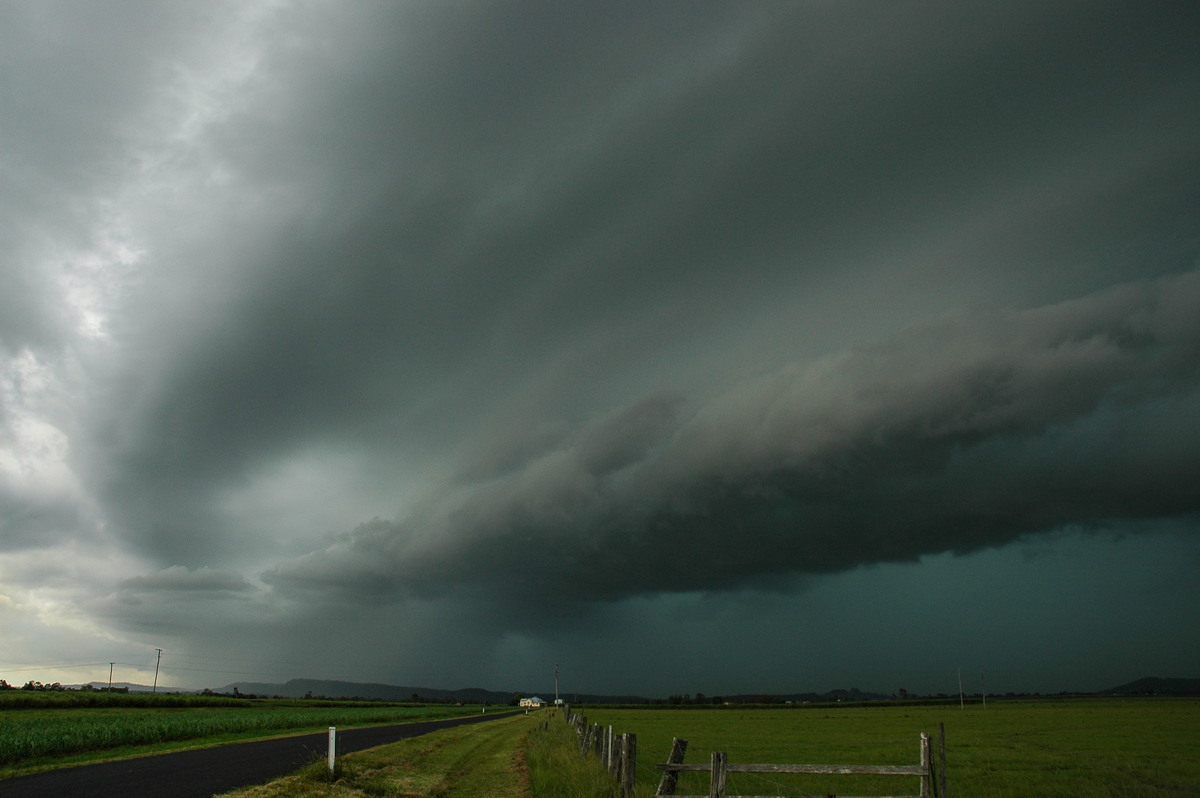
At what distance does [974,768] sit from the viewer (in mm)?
34375

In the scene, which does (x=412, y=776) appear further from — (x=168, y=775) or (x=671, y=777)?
(x=671, y=777)

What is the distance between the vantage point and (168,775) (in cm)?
2083

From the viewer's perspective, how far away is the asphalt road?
57.5ft

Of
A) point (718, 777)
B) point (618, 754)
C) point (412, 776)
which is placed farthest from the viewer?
point (412, 776)

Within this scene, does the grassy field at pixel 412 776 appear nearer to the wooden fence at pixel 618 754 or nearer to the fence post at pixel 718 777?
the wooden fence at pixel 618 754

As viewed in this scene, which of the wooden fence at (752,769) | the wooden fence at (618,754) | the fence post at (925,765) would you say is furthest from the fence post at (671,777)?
the fence post at (925,765)

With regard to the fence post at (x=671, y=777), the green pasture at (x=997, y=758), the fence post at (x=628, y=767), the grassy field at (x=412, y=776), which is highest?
the fence post at (x=671, y=777)

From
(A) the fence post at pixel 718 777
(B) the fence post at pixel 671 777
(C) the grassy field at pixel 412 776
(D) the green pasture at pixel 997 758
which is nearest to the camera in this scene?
(A) the fence post at pixel 718 777

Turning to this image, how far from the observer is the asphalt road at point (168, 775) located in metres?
17.5

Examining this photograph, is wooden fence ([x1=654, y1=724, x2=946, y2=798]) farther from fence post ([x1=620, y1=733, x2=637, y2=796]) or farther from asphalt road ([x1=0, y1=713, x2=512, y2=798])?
asphalt road ([x1=0, y1=713, x2=512, y2=798])

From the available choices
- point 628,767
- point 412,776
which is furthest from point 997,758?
point 412,776

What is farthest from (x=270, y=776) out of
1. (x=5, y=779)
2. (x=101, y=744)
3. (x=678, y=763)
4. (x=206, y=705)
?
(x=206, y=705)

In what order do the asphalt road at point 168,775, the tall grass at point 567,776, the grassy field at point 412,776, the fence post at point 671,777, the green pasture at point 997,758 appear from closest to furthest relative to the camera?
1. the fence post at point 671,777
2. the asphalt road at point 168,775
3. the grassy field at point 412,776
4. the tall grass at point 567,776
5. the green pasture at point 997,758

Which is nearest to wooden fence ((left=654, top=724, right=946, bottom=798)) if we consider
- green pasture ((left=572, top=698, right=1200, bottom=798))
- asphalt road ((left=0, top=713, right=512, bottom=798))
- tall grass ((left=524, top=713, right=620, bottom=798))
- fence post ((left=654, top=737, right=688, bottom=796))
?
fence post ((left=654, top=737, right=688, bottom=796))
